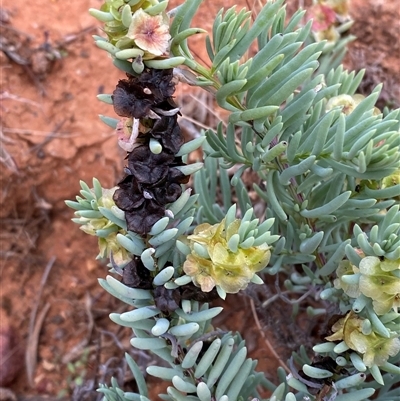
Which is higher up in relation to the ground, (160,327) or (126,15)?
(126,15)

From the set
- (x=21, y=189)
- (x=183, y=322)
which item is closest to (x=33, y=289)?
(x=21, y=189)

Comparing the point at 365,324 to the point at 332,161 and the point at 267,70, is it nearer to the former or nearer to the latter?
the point at 332,161

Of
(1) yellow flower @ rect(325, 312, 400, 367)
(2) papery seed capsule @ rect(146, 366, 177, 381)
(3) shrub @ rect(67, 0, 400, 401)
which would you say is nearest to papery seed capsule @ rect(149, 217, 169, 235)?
(3) shrub @ rect(67, 0, 400, 401)

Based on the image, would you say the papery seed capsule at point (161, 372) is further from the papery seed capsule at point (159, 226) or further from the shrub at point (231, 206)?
the papery seed capsule at point (159, 226)

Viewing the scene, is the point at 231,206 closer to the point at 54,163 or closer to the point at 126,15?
the point at 126,15

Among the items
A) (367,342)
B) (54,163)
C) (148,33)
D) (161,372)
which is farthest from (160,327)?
(54,163)

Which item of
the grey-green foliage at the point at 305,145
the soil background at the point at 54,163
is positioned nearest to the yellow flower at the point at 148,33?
the grey-green foliage at the point at 305,145
